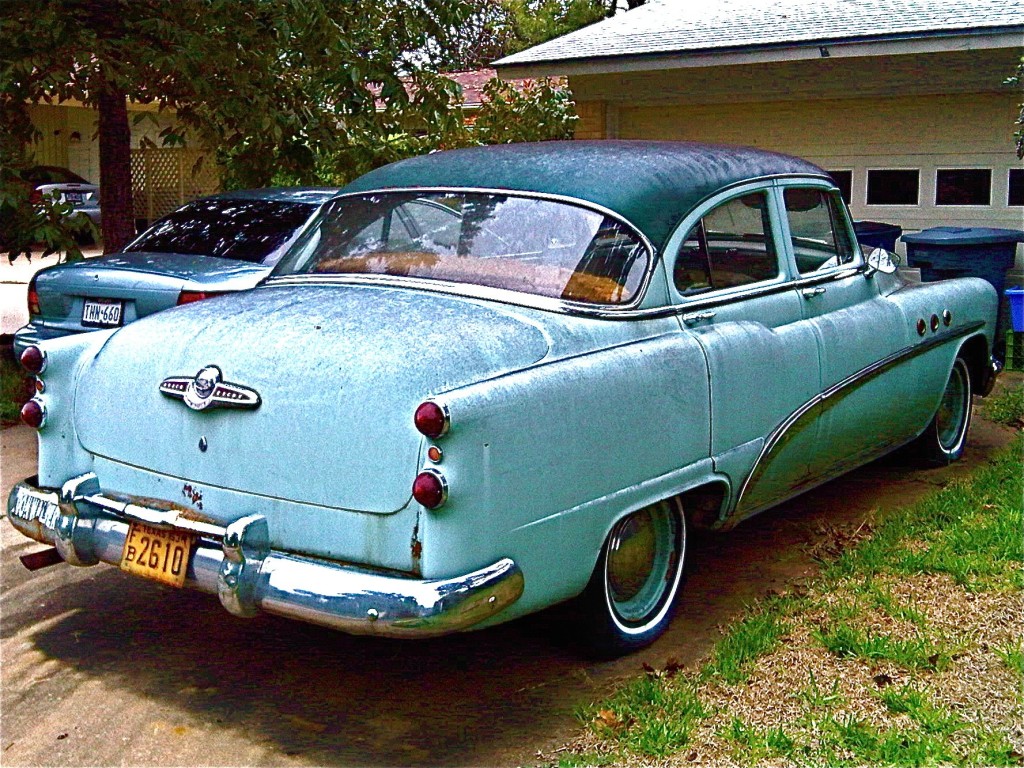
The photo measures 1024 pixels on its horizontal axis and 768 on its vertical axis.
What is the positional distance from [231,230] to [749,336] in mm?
4283

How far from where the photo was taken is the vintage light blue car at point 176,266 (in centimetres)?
734

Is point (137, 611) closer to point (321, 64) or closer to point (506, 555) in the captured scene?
point (506, 555)

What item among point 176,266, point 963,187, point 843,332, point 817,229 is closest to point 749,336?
point 843,332

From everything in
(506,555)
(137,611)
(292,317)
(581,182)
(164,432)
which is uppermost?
(581,182)

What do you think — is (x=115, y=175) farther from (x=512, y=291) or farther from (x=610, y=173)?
(x=512, y=291)

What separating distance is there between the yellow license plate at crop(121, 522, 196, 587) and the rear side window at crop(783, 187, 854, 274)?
9.56 ft

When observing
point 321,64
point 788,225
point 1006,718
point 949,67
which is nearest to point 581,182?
point 788,225

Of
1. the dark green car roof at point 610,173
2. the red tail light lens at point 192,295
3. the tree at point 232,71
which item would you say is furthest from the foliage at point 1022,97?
the red tail light lens at point 192,295

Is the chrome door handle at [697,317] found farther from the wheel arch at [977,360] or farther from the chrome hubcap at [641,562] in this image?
the wheel arch at [977,360]

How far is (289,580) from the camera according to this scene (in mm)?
3643

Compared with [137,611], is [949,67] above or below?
above

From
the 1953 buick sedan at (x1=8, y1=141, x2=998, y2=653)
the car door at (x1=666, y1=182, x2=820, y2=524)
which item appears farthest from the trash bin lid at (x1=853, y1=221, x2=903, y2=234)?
the car door at (x1=666, y1=182, x2=820, y2=524)

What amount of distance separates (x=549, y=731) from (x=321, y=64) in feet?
23.1

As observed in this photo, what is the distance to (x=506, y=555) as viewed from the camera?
366 centimetres
